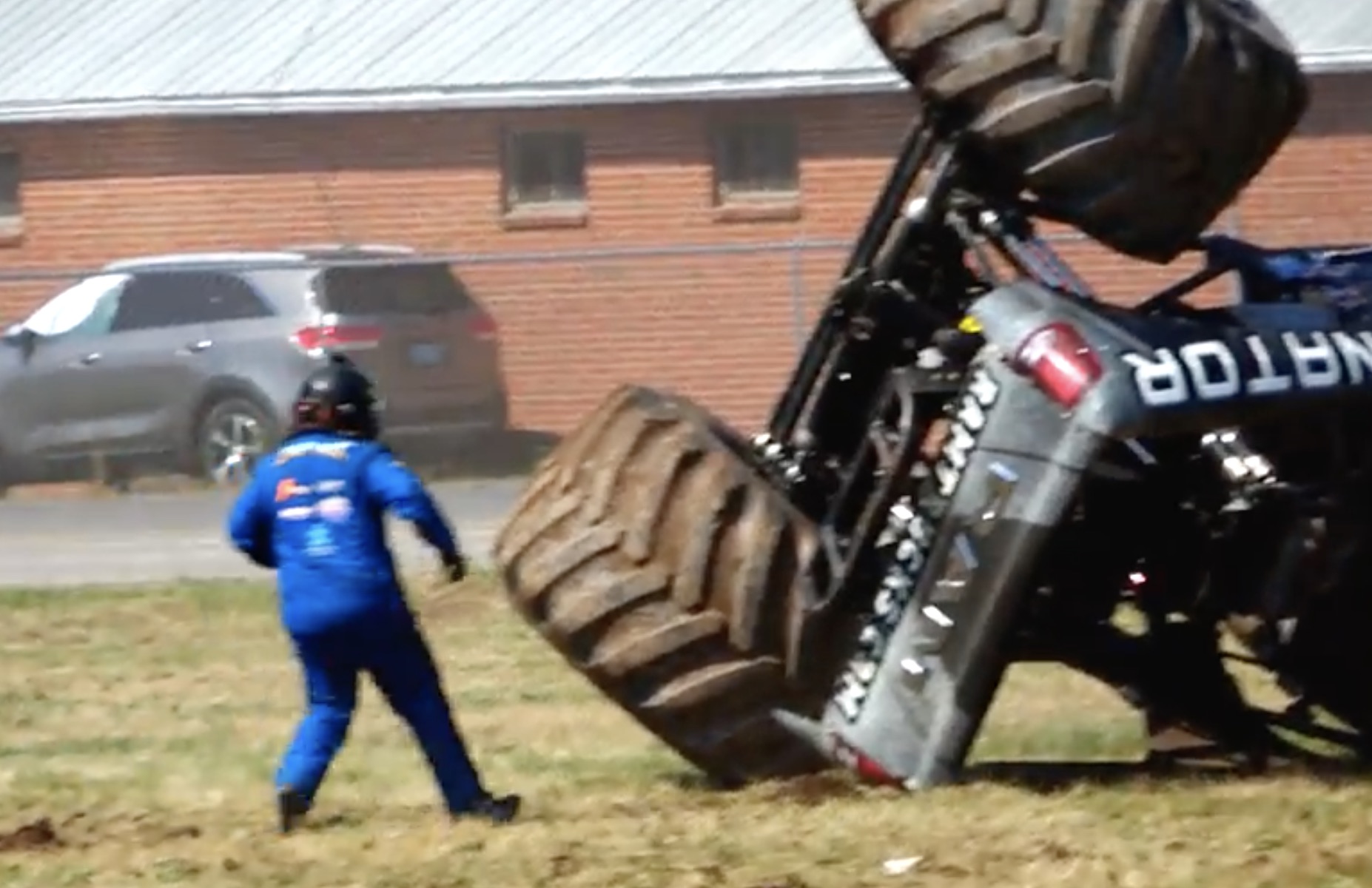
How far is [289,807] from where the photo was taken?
9906 millimetres

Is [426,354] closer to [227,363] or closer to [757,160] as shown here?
[227,363]

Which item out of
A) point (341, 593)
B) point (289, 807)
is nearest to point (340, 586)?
point (341, 593)

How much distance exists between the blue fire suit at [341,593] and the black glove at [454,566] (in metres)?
0.08

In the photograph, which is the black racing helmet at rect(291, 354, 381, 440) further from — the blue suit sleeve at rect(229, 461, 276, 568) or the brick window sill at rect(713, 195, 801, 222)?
the brick window sill at rect(713, 195, 801, 222)

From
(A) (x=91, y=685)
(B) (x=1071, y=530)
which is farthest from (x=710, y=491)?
(A) (x=91, y=685)

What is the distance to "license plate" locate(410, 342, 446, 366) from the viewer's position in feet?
69.1

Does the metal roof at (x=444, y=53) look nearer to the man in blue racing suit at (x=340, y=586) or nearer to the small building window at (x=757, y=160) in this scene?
the small building window at (x=757, y=160)

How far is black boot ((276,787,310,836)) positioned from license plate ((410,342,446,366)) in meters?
11.2

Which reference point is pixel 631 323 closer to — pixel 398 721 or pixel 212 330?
pixel 212 330

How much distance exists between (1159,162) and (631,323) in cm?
1202

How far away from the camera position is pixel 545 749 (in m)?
12.1

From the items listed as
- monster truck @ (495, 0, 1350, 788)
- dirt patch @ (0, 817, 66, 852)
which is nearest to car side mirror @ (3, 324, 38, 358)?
monster truck @ (495, 0, 1350, 788)

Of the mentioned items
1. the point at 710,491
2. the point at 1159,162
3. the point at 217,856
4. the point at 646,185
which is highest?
the point at 1159,162

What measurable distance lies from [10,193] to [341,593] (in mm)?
24690
